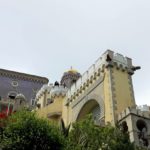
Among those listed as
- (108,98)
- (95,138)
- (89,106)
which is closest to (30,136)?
(95,138)

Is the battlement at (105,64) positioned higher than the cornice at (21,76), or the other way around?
the cornice at (21,76)

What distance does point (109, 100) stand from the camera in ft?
85.8

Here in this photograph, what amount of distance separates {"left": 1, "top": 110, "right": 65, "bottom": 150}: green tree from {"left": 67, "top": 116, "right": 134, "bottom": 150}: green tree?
3.55 feet

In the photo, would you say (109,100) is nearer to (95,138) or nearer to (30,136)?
(95,138)

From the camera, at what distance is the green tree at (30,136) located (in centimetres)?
1719

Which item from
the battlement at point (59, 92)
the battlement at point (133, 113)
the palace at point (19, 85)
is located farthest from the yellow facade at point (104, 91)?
the palace at point (19, 85)

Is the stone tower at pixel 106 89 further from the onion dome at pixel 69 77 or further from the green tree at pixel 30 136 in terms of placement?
the onion dome at pixel 69 77

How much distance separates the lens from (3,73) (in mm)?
52938

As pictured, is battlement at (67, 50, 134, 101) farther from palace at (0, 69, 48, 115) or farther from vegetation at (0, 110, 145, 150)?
palace at (0, 69, 48, 115)

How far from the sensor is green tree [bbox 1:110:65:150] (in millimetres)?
17188

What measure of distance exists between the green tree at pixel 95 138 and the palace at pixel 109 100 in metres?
2.92

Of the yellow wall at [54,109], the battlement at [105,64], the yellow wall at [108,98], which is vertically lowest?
the yellow wall at [108,98]

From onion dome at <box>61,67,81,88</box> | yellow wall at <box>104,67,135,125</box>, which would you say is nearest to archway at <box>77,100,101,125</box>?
yellow wall at <box>104,67,135,125</box>

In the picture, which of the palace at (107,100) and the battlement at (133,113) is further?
the palace at (107,100)
